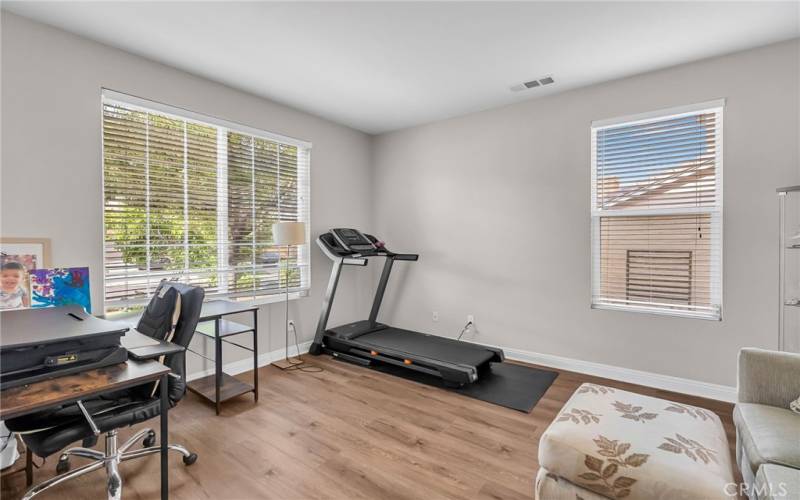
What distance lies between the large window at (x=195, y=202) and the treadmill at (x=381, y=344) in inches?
18.0

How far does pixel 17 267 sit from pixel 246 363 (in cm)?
187

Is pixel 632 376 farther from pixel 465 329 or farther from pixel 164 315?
pixel 164 315

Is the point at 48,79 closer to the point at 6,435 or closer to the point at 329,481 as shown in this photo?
the point at 6,435

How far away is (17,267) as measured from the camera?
7.54 feet

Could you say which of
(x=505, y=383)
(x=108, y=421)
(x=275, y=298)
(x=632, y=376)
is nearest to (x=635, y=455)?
(x=505, y=383)

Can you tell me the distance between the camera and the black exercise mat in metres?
2.95

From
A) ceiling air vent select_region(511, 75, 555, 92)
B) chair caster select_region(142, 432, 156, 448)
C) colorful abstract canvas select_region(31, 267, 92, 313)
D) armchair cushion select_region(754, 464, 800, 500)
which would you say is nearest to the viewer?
armchair cushion select_region(754, 464, 800, 500)

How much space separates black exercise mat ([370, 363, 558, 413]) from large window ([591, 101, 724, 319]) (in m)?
0.92

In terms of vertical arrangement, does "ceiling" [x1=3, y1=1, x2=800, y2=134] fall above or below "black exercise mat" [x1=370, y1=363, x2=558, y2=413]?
above

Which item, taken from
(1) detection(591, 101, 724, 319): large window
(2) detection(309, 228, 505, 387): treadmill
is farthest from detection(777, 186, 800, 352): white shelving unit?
(2) detection(309, 228, 505, 387): treadmill

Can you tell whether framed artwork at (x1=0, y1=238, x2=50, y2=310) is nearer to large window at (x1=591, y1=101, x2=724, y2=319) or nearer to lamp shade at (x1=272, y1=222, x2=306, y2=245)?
lamp shade at (x1=272, y1=222, x2=306, y2=245)

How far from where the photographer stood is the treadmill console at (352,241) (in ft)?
13.4

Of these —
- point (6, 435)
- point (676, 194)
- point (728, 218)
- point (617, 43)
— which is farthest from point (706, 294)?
point (6, 435)

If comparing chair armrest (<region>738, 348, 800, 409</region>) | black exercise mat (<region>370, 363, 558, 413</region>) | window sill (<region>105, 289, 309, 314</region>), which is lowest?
black exercise mat (<region>370, 363, 558, 413</region>)
